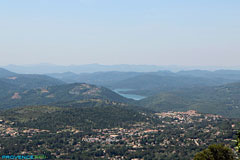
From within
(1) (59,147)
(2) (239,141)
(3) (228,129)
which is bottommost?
(1) (59,147)

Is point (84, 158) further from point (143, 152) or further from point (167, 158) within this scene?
point (167, 158)

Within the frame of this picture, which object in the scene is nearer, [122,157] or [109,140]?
[122,157]

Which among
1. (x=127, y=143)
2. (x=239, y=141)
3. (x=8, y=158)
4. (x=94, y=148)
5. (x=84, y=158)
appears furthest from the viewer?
(x=127, y=143)

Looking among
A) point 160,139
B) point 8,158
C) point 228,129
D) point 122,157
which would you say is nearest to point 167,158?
point 122,157

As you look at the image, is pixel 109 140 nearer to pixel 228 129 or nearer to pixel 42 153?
pixel 42 153

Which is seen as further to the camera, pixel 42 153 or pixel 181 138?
pixel 181 138

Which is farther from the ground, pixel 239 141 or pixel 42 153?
pixel 239 141

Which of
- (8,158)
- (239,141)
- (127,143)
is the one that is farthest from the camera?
(127,143)

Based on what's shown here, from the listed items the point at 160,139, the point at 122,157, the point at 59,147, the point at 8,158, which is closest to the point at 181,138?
the point at 160,139

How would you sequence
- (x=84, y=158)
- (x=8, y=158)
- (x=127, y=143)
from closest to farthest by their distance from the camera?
(x=8, y=158) → (x=84, y=158) → (x=127, y=143)
